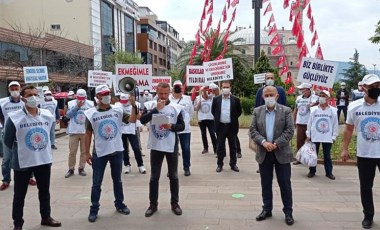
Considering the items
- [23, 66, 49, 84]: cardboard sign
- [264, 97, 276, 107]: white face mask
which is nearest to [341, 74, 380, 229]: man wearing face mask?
[264, 97, 276, 107]: white face mask

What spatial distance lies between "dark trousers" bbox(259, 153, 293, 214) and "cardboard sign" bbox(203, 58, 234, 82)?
6.25 meters

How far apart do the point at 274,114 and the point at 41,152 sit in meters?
2.95

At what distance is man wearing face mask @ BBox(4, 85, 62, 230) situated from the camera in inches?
211

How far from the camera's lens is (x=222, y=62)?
11875 mm

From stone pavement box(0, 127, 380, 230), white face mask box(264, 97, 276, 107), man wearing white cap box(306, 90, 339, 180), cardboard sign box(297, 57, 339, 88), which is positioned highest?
cardboard sign box(297, 57, 339, 88)

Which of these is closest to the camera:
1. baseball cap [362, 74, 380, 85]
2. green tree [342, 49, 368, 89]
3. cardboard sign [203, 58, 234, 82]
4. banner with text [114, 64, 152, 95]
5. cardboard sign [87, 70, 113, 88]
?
baseball cap [362, 74, 380, 85]

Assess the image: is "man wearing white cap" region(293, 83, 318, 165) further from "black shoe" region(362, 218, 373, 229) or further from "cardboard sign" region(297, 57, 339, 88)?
"black shoe" region(362, 218, 373, 229)

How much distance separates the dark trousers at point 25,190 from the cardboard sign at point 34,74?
25.1ft

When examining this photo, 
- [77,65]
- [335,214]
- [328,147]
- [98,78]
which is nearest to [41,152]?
[335,214]

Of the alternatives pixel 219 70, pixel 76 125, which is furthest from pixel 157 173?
pixel 219 70

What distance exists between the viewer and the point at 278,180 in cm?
571

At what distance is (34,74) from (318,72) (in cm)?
796

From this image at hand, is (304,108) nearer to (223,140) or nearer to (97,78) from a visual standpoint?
(223,140)

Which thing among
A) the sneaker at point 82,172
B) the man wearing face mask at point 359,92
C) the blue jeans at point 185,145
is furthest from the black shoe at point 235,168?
the sneaker at point 82,172
